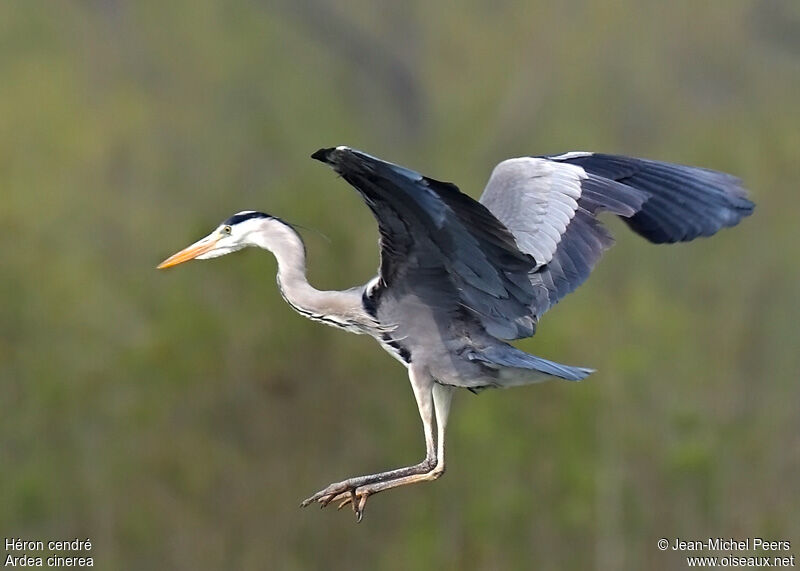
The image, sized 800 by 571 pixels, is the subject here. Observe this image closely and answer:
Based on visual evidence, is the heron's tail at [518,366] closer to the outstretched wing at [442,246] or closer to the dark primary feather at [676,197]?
the outstretched wing at [442,246]

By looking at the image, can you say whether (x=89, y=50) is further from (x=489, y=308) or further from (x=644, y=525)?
(x=489, y=308)

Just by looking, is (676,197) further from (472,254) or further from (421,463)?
(421,463)

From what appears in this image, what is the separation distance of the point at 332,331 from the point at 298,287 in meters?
14.8

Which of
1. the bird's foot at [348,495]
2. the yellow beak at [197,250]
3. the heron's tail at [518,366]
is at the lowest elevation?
the bird's foot at [348,495]

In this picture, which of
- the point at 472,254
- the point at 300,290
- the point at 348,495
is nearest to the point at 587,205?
the point at 472,254

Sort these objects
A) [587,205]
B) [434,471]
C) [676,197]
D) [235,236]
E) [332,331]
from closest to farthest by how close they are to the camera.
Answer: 1. [434,471]
2. [235,236]
3. [587,205]
4. [676,197]
5. [332,331]

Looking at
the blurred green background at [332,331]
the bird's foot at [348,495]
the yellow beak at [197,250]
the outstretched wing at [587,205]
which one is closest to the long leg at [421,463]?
the bird's foot at [348,495]

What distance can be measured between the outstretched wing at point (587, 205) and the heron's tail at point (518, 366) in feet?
0.61

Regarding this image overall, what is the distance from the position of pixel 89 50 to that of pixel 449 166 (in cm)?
808

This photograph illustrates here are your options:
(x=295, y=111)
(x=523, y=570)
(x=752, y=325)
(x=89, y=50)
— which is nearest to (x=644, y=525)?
(x=523, y=570)

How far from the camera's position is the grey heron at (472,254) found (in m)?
5.16

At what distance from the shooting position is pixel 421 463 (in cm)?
569

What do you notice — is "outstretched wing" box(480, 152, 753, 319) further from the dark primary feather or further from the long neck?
the long neck

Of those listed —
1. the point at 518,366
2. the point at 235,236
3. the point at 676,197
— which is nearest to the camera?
the point at 518,366
